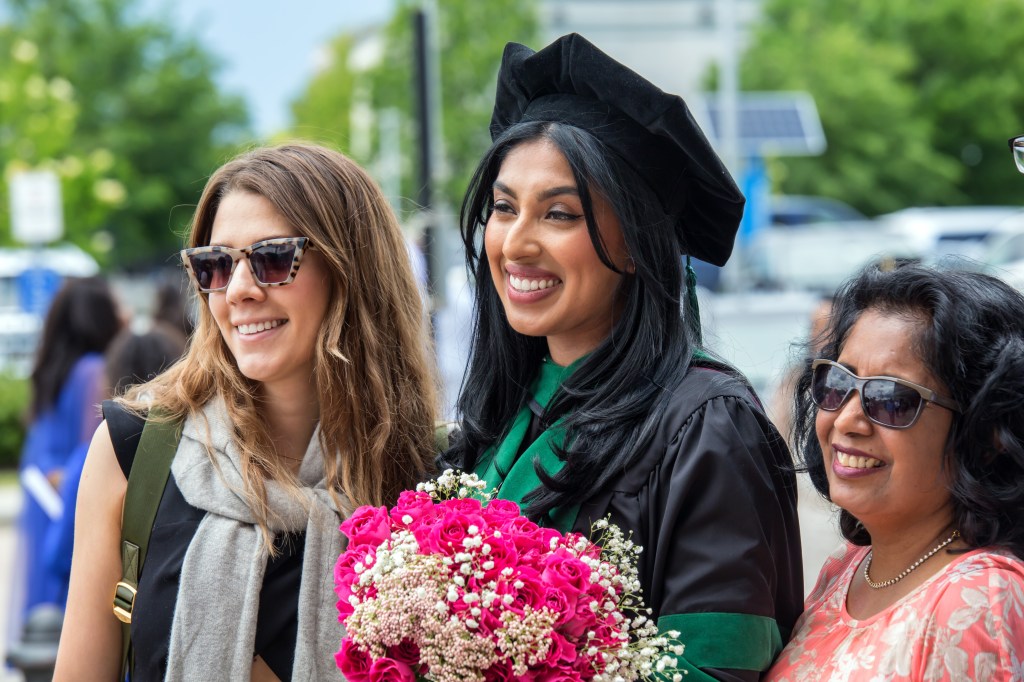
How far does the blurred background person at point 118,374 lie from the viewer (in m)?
5.05

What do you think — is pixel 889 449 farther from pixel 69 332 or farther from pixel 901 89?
pixel 901 89

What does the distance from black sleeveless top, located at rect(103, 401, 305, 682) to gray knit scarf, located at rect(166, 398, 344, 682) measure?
0.11ft

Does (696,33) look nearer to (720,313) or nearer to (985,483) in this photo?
(720,313)

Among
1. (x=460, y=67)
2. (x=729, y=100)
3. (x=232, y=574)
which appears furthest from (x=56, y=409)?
(x=460, y=67)

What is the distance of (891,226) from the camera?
82.4 ft

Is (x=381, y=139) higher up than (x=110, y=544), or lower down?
higher up

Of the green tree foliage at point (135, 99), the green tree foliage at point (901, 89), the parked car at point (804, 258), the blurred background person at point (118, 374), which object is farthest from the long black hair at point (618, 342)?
the green tree foliage at point (135, 99)

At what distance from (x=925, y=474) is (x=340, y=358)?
141 centimetres

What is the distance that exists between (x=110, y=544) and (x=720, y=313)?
9315mm

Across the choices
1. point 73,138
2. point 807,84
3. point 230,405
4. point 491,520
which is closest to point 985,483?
point 491,520

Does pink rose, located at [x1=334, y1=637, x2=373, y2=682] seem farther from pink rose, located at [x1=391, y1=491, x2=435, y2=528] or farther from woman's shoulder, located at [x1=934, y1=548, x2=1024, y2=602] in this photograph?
woman's shoulder, located at [x1=934, y1=548, x2=1024, y2=602]

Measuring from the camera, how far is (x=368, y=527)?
2264 mm

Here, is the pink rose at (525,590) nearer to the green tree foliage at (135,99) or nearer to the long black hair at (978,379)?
the long black hair at (978,379)

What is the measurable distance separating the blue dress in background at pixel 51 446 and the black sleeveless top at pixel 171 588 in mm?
3401
